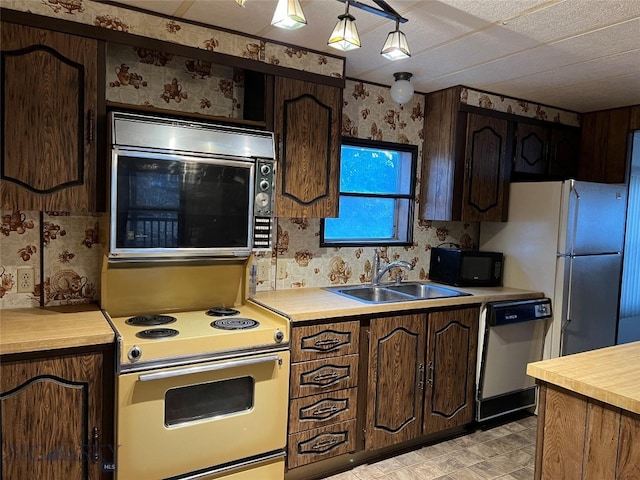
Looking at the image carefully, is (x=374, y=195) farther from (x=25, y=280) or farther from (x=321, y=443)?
(x=25, y=280)

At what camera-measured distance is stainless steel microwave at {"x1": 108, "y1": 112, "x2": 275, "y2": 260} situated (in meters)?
2.02

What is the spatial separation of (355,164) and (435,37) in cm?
106

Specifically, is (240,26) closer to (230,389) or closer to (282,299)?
(282,299)

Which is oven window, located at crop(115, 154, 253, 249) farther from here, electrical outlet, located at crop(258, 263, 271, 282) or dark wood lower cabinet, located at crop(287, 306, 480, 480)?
dark wood lower cabinet, located at crop(287, 306, 480, 480)

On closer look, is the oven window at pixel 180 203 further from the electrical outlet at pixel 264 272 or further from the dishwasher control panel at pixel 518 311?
the dishwasher control panel at pixel 518 311

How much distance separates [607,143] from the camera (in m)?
3.76

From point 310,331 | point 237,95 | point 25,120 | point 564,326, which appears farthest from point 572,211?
point 25,120

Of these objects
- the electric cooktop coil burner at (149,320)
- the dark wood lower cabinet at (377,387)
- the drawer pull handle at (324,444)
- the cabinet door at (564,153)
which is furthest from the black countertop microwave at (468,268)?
the electric cooktop coil burner at (149,320)

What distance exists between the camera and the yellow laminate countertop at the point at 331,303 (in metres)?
2.37

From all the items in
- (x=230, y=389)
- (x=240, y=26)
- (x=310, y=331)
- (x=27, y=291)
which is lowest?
(x=230, y=389)

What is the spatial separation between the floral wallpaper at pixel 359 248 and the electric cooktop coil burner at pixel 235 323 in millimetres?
606

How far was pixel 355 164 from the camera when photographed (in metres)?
3.26

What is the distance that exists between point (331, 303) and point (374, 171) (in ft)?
3.99

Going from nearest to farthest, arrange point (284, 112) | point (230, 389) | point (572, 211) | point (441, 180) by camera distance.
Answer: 1. point (230, 389)
2. point (284, 112)
3. point (572, 211)
4. point (441, 180)
